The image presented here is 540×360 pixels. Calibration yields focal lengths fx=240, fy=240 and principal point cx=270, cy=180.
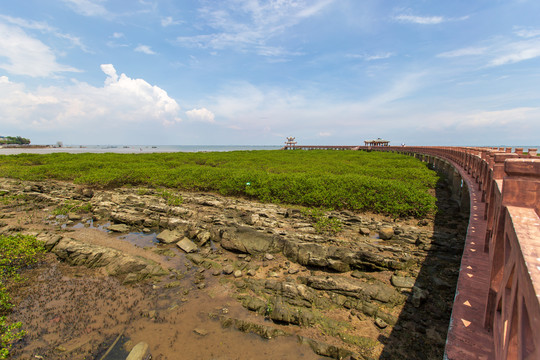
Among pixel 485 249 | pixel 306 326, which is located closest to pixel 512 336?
pixel 485 249

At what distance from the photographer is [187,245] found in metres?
9.80

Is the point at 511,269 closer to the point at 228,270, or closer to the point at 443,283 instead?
the point at 443,283

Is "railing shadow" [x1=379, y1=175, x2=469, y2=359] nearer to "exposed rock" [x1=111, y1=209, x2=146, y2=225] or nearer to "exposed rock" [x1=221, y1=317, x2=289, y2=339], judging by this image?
"exposed rock" [x1=221, y1=317, x2=289, y2=339]

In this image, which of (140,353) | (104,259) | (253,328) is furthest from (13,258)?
(253,328)

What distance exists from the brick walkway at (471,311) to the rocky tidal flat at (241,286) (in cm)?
270

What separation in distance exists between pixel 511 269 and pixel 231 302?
628 cm

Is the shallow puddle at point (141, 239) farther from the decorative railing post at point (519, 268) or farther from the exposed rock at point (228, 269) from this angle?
the decorative railing post at point (519, 268)

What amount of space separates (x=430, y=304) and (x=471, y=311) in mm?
4404

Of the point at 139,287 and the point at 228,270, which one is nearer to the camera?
the point at 139,287

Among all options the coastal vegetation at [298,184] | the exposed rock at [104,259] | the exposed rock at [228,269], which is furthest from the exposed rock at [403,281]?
the exposed rock at [104,259]

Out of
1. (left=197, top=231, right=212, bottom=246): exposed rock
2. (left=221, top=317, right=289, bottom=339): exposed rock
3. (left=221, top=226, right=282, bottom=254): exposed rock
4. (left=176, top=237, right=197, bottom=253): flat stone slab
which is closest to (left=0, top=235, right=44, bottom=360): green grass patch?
(left=176, top=237, right=197, bottom=253): flat stone slab

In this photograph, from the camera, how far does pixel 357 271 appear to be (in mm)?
7934

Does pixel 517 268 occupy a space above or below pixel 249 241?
above

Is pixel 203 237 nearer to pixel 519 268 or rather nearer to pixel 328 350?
pixel 328 350
